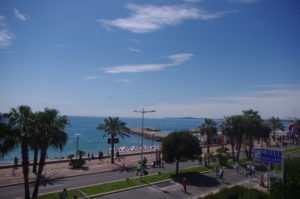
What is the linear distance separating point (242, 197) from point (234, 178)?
14.4 metres

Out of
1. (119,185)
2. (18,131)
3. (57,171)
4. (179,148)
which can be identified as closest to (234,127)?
(179,148)

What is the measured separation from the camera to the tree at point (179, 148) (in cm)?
2684

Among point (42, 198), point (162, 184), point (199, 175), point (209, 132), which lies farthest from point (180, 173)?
point (209, 132)

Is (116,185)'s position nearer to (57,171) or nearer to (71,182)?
(71,182)

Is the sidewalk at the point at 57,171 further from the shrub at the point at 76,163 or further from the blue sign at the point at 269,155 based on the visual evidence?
the blue sign at the point at 269,155

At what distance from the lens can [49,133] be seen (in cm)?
1833

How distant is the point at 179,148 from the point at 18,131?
17.0 metres

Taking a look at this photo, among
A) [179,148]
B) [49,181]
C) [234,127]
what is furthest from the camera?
[234,127]

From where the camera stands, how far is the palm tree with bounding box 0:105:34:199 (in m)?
15.9

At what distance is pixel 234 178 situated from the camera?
25875mm

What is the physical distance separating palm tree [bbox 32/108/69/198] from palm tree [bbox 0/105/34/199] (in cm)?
89

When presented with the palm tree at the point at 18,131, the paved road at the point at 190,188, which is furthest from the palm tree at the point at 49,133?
the paved road at the point at 190,188

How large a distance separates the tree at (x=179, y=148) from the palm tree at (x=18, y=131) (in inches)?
611

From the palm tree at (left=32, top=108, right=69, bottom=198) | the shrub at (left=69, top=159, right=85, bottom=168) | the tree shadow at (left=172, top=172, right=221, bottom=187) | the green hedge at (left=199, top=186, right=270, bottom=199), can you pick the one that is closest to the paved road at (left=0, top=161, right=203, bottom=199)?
the palm tree at (left=32, top=108, right=69, bottom=198)
